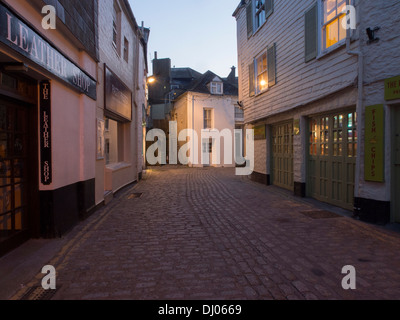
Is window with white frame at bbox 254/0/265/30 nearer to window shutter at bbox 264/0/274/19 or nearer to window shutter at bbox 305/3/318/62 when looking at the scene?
window shutter at bbox 264/0/274/19

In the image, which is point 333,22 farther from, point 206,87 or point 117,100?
point 206,87

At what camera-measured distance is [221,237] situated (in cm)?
505

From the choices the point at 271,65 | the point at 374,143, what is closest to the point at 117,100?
the point at 271,65

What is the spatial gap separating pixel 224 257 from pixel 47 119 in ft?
12.1

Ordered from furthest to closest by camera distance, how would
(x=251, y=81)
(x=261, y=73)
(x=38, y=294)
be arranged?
Result: (x=251, y=81) → (x=261, y=73) → (x=38, y=294)

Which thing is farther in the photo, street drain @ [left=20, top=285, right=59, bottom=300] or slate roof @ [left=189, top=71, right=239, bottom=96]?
slate roof @ [left=189, top=71, right=239, bottom=96]

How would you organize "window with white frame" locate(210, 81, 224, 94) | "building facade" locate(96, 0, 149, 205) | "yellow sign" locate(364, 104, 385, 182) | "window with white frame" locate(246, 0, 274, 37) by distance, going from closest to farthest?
"yellow sign" locate(364, 104, 385, 182)
"building facade" locate(96, 0, 149, 205)
"window with white frame" locate(246, 0, 274, 37)
"window with white frame" locate(210, 81, 224, 94)

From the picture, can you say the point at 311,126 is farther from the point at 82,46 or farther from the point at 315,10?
→ the point at 82,46

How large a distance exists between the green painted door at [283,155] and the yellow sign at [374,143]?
4208 mm

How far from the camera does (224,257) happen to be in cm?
411

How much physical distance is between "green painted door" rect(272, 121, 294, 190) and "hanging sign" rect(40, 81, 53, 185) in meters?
7.87

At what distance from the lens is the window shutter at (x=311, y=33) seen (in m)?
7.79

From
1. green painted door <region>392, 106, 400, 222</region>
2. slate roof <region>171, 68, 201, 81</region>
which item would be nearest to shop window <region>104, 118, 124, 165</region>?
green painted door <region>392, 106, 400, 222</region>

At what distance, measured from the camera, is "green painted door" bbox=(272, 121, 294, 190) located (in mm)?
10180
